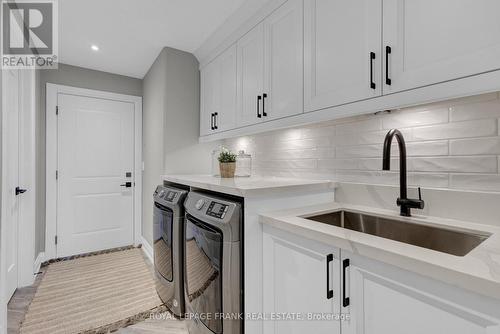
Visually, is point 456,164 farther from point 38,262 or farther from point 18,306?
point 38,262

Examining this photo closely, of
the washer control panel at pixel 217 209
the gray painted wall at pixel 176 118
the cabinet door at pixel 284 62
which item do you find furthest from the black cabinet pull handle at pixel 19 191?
the cabinet door at pixel 284 62

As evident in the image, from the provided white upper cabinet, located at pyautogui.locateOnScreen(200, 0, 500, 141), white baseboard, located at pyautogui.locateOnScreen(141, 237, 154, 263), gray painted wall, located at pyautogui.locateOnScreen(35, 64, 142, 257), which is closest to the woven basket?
white upper cabinet, located at pyautogui.locateOnScreen(200, 0, 500, 141)

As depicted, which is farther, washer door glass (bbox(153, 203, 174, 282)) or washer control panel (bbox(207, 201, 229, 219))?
washer door glass (bbox(153, 203, 174, 282))

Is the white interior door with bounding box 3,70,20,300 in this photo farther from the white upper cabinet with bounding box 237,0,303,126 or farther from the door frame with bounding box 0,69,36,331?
the white upper cabinet with bounding box 237,0,303,126

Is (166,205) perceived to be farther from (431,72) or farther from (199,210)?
(431,72)

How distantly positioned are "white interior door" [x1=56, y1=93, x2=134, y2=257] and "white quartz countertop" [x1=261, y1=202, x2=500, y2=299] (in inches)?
112

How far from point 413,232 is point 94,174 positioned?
11.4ft

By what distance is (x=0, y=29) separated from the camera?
1.36 metres

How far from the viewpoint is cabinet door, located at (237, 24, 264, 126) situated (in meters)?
1.76

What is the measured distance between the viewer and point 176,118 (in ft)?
8.28

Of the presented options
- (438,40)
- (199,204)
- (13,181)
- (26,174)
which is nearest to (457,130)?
(438,40)

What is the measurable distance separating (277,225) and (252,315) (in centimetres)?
50

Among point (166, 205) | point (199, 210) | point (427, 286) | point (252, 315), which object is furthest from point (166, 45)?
point (427, 286)

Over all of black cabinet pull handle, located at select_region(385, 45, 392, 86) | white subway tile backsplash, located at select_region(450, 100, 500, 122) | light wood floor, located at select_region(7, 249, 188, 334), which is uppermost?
black cabinet pull handle, located at select_region(385, 45, 392, 86)
